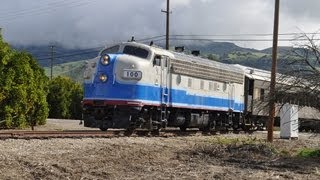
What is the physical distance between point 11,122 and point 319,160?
54.0ft

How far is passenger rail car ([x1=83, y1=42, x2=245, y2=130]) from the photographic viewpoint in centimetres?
1939

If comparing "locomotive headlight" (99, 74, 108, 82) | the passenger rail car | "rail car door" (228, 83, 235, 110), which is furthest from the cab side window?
"rail car door" (228, 83, 235, 110)

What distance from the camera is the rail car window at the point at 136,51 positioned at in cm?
2066

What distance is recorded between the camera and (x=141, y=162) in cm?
1181

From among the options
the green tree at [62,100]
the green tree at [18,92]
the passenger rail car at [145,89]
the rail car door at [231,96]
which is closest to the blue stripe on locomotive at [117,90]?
the passenger rail car at [145,89]

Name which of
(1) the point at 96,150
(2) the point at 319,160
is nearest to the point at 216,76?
(2) the point at 319,160

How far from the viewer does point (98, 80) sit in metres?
19.9

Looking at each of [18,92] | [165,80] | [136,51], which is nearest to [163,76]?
[165,80]

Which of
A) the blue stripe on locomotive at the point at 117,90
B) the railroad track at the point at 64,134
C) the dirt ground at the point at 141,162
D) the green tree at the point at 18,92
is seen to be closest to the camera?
the dirt ground at the point at 141,162

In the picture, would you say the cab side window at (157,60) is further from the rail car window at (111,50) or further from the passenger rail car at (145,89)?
the rail car window at (111,50)

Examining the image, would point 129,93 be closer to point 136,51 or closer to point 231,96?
point 136,51

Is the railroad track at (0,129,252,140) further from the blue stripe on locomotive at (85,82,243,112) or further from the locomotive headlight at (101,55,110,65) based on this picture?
the locomotive headlight at (101,55,110,65)

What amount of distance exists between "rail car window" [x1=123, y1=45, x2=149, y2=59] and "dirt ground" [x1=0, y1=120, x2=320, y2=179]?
5810mm

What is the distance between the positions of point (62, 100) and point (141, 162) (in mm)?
36277
